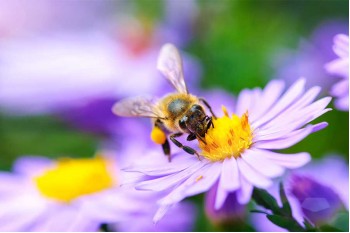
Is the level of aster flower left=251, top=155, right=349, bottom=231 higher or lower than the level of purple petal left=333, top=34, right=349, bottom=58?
lower

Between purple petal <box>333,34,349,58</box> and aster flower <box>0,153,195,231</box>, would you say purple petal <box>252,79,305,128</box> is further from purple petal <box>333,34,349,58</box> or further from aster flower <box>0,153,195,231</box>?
aster flower <box>0,153,195,231</box>

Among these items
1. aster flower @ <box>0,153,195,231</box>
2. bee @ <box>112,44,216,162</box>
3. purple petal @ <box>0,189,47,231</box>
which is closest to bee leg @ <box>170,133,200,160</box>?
bee @ <box>112,44,216,162</box>

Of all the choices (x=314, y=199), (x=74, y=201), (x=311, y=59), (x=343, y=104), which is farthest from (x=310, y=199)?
(x=311, y=59)

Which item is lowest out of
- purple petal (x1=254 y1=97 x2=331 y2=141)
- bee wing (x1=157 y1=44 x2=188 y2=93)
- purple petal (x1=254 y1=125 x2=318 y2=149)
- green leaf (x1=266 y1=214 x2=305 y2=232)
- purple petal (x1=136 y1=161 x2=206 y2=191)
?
green leaf (x1=266 y1=214 x2=305 y2=232)

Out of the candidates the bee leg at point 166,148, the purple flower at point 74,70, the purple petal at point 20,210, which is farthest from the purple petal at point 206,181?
the purple flower at point 74,70

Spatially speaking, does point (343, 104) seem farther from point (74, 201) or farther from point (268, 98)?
point (74, 201)

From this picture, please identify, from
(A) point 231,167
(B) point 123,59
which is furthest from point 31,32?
(A) point 231,167

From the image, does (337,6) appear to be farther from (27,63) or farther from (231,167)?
(231,167)

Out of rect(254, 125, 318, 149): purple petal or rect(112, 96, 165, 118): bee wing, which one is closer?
rect(254, 125, 318, 149): purple petal
